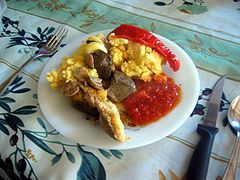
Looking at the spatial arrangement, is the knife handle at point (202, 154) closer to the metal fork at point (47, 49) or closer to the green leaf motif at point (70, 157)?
the green leaf motif at point (70, 157)

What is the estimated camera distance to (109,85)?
0.65 metres

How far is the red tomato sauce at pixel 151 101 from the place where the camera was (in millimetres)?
607

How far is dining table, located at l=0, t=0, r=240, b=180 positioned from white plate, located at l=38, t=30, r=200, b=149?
0.5 inches

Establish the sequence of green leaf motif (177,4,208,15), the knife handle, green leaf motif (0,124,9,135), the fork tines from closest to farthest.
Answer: the knife handle → green leaf motif (0,124,9,135) → the fork tines → green leaf motif (177,4,208,15)

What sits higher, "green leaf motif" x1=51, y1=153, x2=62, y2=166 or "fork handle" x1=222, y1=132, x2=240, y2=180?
"fork handle" x1=222, y1=132, x2=240, y2=180

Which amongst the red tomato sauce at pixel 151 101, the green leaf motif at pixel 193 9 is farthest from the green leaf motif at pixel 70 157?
the green leaf motif at pixel 193 9

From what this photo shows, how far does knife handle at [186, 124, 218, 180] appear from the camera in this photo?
0.52 metres

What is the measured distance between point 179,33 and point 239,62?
7.3 inches

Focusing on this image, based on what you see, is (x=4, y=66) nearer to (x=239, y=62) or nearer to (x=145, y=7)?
(x=145, y=7)

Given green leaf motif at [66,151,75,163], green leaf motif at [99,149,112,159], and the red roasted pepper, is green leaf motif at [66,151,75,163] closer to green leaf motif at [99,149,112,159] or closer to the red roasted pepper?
green leaf motif at [99,149,112,159]

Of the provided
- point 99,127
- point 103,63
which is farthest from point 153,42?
point 99,127

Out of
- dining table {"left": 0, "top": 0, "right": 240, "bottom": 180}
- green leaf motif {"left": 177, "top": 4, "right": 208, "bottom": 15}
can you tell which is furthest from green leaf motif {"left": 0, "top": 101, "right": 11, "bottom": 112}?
green leaf motif {"left": 177, "top": 4, "right": 208, "bottom": 15}

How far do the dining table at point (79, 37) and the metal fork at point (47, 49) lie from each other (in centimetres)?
1

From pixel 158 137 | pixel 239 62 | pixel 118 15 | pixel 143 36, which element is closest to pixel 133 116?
pixel 158 137
